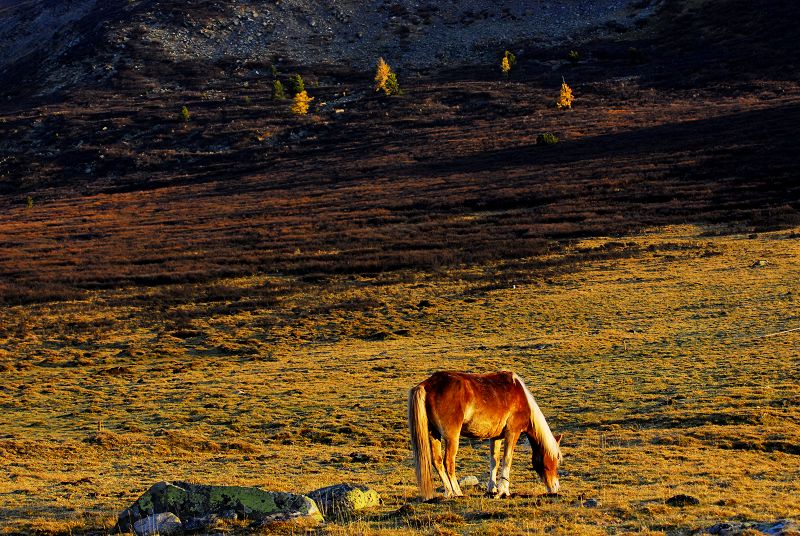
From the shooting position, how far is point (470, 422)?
12.4 m

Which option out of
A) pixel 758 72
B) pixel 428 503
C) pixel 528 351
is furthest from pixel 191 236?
pixel 758 72

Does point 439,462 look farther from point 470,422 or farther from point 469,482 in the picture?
point 469,482

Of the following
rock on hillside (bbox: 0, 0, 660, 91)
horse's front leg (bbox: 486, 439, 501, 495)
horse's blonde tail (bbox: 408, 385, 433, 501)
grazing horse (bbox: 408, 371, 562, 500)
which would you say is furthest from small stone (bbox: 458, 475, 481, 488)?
rock on hillside (bbox: 0, 0, 660, 91)

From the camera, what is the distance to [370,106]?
131 m

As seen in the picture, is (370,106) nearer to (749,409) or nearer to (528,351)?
(528,351)

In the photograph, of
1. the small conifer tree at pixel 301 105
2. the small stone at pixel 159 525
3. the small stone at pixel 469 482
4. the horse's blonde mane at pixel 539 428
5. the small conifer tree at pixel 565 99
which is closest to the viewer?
the small stone at pixel 159 525

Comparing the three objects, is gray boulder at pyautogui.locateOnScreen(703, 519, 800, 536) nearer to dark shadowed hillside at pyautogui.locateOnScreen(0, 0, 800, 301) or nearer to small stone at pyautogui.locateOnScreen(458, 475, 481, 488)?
small stone at pyautogui.locateOnScreen(458, 475, 481, 488)

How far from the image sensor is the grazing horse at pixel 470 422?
1212cm

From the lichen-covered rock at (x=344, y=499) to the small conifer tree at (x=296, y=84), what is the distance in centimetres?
12641

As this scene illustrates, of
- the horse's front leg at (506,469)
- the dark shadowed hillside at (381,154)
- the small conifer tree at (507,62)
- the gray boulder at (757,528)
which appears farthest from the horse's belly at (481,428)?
the small conifer tree at (507,62)

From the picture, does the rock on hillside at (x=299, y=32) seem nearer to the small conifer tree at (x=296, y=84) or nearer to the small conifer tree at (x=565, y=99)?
the small conifer tree at (x=296, y=84)

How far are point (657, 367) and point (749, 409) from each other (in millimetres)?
6208

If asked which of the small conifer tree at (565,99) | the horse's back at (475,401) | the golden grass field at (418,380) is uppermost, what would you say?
the small conifer tree at (565,99)

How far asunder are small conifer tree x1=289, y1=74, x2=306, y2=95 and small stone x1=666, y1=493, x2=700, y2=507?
12772cm
